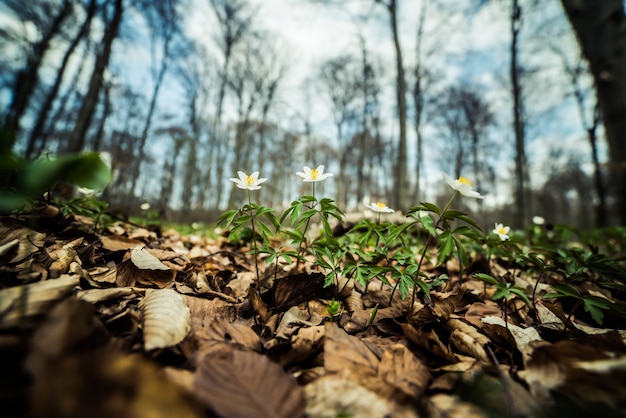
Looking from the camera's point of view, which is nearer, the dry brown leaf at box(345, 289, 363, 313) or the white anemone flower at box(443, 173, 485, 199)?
the white anemone flower at box(443, 173, 485, 199)

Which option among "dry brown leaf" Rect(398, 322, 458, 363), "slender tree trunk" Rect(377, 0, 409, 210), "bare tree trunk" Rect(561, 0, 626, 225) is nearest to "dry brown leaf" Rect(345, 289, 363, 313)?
"dry brown leaf" Rect(398, 322, 458, 363)

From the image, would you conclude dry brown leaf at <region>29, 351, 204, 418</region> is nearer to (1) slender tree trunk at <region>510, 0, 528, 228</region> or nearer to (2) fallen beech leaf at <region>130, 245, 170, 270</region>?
(2) fallen beech leaf at <region>130, 245, 170, 270</region>

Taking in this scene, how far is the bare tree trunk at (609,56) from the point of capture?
11.4 ft

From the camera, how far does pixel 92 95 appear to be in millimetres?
7098

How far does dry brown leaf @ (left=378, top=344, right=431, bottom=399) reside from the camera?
0.72m

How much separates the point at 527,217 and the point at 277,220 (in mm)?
9582

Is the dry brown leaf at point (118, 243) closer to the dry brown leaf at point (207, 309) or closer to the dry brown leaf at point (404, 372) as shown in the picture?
the dry brown leaf at point (207, 309)

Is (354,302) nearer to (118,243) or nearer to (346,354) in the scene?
(346,354)

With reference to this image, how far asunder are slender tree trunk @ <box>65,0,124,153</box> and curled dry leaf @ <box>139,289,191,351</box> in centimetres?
794

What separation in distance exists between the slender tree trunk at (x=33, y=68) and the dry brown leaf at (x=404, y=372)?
46.9 ft

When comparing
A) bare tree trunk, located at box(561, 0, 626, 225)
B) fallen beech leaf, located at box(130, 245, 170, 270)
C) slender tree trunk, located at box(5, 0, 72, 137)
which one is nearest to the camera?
fallen beech leaf, located at box(130, 245, 170, 270)

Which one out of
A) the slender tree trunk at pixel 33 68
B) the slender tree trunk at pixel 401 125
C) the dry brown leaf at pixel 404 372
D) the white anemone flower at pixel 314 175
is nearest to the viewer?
Result: the dry brown leaf at pixel 404 372

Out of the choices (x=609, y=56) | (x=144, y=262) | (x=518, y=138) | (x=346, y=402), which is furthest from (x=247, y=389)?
(x=518, y=138)

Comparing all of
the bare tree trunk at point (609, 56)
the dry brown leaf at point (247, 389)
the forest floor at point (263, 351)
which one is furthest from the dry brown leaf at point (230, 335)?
the bare tree trunk at point (609, 56)
